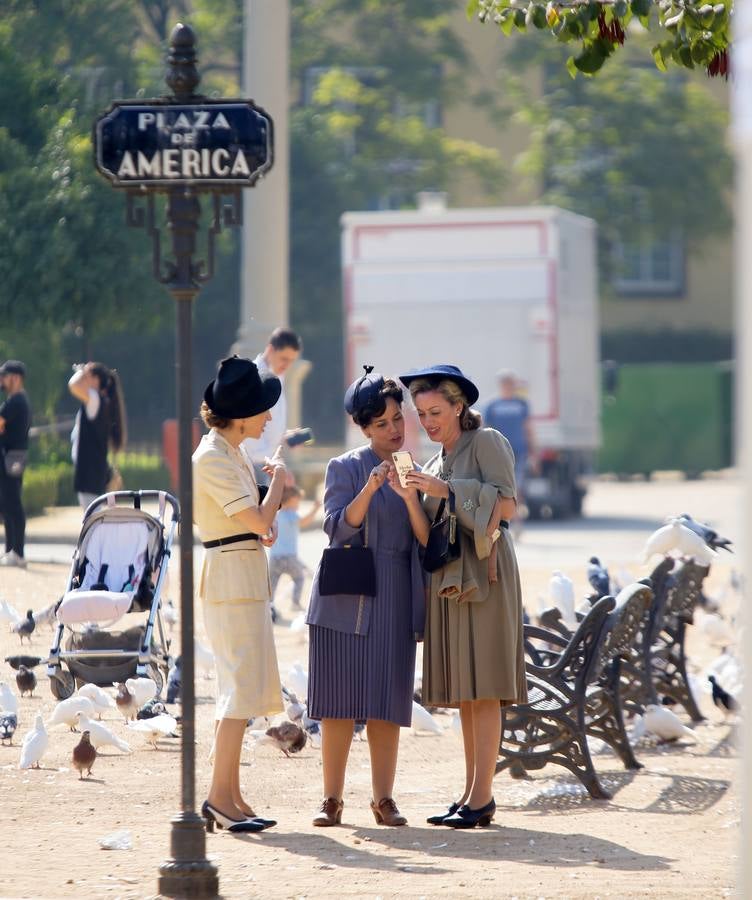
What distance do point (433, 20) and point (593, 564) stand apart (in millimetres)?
26053

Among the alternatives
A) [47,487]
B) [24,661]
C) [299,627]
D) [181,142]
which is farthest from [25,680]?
[47,487]

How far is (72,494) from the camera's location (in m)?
14.9

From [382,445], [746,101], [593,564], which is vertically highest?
[746,101]

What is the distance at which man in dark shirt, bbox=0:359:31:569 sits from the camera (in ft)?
43.9

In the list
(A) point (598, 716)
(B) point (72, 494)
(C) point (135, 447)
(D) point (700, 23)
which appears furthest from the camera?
(C) point (135, 447)

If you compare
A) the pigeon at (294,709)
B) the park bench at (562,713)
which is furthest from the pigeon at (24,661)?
the park bench at (562,713)

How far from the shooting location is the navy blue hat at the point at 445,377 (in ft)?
21.6

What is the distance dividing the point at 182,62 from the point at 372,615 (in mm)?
2091

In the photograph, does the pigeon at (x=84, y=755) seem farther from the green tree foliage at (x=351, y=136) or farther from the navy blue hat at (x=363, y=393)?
the green tree foliage at (x=351, y=136)

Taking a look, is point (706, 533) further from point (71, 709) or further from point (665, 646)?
point (71, 709)

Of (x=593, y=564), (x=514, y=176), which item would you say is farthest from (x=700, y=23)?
(x=514, y=176)

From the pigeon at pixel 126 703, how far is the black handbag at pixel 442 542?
2312 millimetres

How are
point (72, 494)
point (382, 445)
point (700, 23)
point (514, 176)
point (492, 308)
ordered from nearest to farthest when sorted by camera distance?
point (700, 23), point (382, 445), point (72, 494), point (492, 308), point (514, 176)

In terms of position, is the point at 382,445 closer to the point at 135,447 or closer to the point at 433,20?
the point at 135,447
